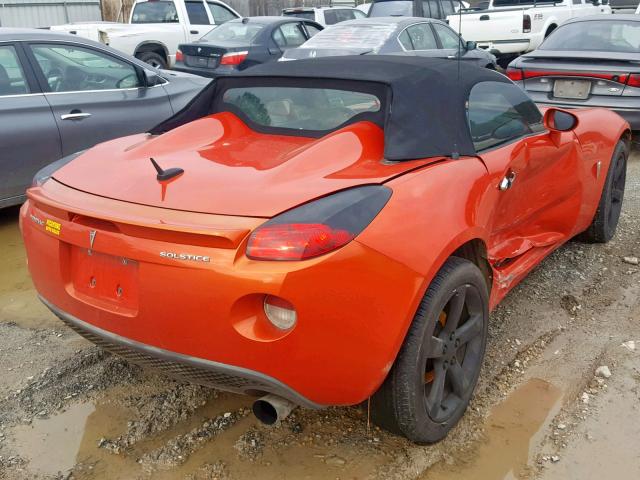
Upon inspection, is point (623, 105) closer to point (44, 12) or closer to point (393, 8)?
point (393, 8)

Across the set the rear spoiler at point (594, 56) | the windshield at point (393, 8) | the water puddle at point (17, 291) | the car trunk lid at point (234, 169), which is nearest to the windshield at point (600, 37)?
the rear spoiler at point (594, 56)

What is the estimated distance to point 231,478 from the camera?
2.57 m

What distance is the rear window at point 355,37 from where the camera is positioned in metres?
9.21

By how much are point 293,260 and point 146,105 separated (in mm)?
4435

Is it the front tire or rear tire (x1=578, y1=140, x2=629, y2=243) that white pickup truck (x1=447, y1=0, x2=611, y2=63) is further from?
the front tire

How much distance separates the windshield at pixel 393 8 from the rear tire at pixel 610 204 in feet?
38.0

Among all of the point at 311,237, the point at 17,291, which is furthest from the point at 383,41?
the point at 311,237

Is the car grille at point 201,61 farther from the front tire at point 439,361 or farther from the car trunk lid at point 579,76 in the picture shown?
the front tire at point 439,361

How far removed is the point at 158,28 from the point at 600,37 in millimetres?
9138

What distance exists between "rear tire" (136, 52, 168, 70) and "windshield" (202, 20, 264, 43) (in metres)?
1.95

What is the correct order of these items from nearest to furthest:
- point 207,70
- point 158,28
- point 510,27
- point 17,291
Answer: point 17,291, point 207,70, point 510,27, point 158,28

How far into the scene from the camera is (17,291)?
4.32m

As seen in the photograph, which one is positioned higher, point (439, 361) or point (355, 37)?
point (355, 37)

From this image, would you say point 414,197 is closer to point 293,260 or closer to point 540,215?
point 293,260
